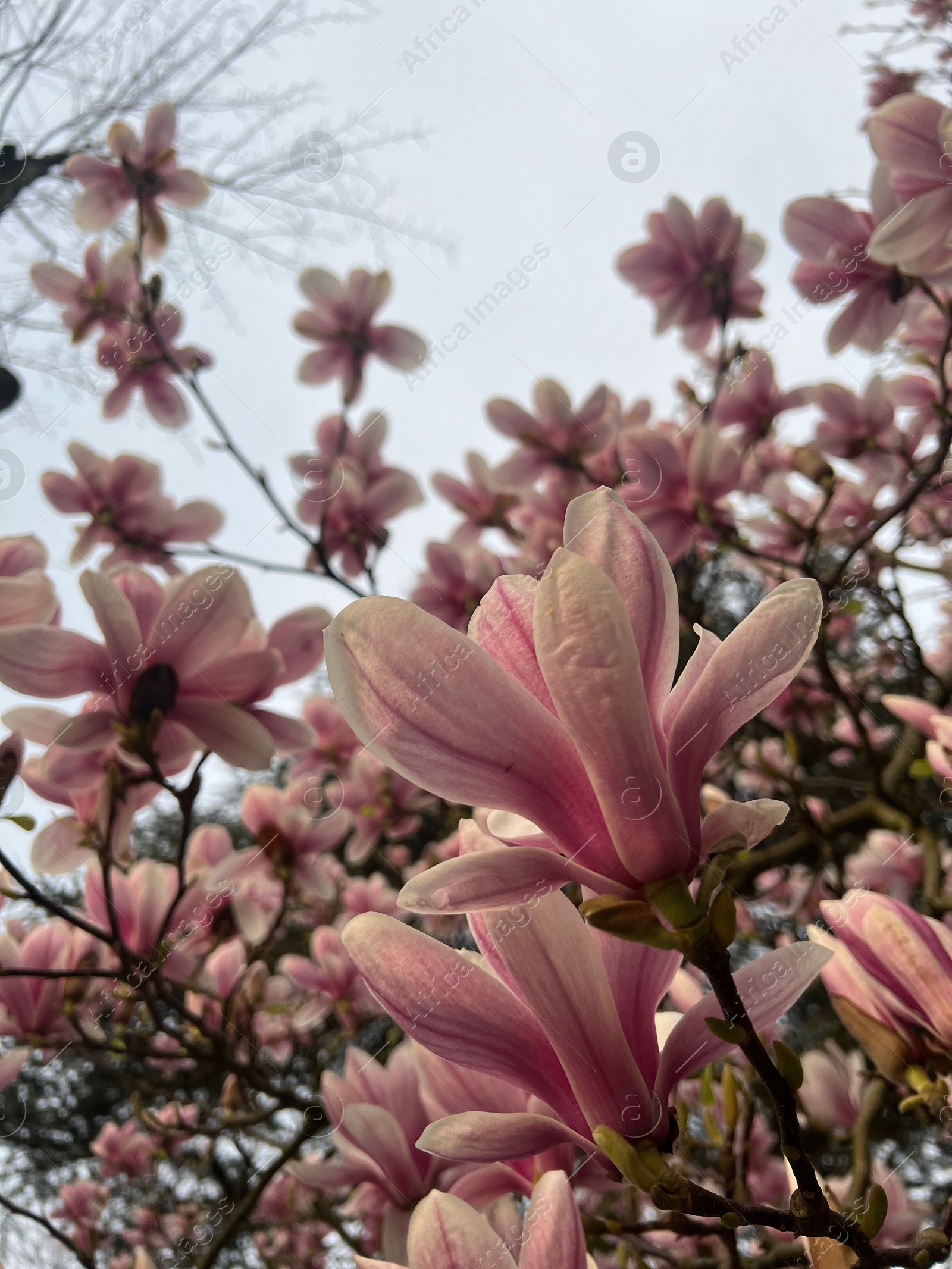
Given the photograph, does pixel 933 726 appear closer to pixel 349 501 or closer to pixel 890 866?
pixel 890 866

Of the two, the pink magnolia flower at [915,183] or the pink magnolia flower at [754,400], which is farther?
the pink magnolia flower at [754,400]

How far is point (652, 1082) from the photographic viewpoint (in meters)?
0.43

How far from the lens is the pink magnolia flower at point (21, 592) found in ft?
2.56

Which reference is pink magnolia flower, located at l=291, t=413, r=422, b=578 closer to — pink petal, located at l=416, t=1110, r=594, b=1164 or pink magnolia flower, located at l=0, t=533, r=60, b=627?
pink magnolia flower, located at l=0, t=533, r=60, b=627

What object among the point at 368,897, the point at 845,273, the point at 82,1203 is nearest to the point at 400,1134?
the point at 368,897

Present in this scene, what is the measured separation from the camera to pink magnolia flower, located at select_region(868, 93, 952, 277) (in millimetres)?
890

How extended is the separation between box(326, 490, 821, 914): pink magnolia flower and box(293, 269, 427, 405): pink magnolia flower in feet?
5.15

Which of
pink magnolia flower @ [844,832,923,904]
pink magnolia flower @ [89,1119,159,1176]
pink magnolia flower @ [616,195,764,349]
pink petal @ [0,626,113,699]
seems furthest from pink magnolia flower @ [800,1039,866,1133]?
pink magnolia flower @ [89,1119,159,1176]

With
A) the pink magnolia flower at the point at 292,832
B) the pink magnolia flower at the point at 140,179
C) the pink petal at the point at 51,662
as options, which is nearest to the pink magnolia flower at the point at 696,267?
the pink magnolia flower at the point at 140,179

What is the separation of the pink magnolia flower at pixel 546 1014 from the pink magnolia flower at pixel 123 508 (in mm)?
1142

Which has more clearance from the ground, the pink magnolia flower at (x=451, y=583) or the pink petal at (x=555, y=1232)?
the pink magnolia flower at (x=451, y=583)

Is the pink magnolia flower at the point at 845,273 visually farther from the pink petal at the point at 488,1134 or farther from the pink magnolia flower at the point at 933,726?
the pink petal at the point at 488,1134

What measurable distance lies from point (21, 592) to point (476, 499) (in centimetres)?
126

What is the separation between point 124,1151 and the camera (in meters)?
2.25
